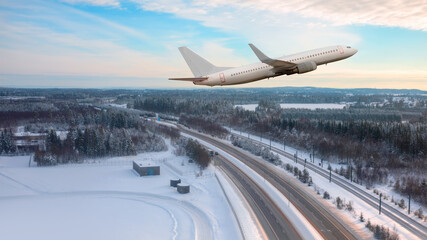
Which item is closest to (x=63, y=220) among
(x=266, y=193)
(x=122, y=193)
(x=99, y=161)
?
(x=122, y=193)

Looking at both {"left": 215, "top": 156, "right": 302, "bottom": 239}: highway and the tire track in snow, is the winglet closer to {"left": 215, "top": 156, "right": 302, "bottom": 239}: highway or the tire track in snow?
{"left": 215, "top": 156, "right": 302, "bottom": 239}: highway

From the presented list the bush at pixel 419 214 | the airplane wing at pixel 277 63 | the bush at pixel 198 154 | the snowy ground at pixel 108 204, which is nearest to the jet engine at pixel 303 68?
the airplane wing at pixel 277 63

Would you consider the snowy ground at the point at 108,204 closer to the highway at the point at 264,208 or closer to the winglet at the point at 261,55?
the highway at the point at 264,208

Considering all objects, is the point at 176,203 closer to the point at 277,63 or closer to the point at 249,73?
the point at 249,73

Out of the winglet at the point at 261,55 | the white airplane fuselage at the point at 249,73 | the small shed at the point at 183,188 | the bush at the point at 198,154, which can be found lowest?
the small shed at the point at 183,188

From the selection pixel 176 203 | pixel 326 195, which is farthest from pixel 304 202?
pixel 176 203

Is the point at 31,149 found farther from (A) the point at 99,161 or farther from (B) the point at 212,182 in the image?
(B) the point at 212,182
